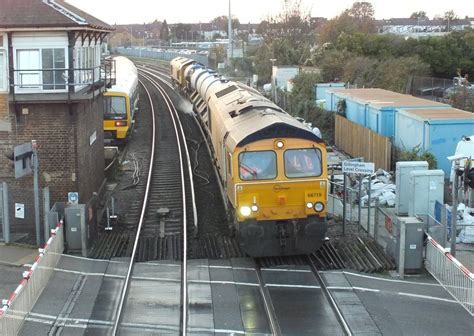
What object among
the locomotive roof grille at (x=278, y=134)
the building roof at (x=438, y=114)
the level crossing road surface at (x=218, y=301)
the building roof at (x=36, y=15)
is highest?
the building roof at (x=36, y=15)

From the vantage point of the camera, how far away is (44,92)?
16.0 m

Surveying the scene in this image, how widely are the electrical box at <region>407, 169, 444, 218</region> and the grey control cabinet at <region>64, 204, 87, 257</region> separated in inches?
300

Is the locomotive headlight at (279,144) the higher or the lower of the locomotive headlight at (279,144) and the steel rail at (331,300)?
the higher

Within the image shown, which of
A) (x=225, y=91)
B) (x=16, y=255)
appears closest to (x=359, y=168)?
(x=16, y=255)

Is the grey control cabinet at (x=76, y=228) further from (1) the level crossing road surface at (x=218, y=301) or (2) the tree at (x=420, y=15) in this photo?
(2) the tree at (x=420, y=15)

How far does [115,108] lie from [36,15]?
1155 centimetres

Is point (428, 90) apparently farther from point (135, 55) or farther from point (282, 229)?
point (135, 55)

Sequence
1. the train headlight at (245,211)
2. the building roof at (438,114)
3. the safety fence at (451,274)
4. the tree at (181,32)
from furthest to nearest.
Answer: the tree at (181,32) < the building roof at (438,114) < the train headlight at (245,211) < the safety fence at (451,274)

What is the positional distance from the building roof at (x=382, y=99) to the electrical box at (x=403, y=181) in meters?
8.01

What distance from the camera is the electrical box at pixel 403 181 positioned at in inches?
667

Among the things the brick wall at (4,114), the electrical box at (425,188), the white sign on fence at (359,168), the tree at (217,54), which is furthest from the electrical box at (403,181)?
the tree at (217,54)

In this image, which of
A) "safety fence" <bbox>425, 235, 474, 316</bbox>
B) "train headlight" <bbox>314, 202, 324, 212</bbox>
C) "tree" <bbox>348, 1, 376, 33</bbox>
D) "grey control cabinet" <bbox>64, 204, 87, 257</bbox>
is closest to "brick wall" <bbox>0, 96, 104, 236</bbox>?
"grey control cabinet" <bbox>64, 204, 87, 257</bbox>

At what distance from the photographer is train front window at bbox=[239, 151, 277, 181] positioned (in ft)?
43.2

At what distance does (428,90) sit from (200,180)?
2530 cm
